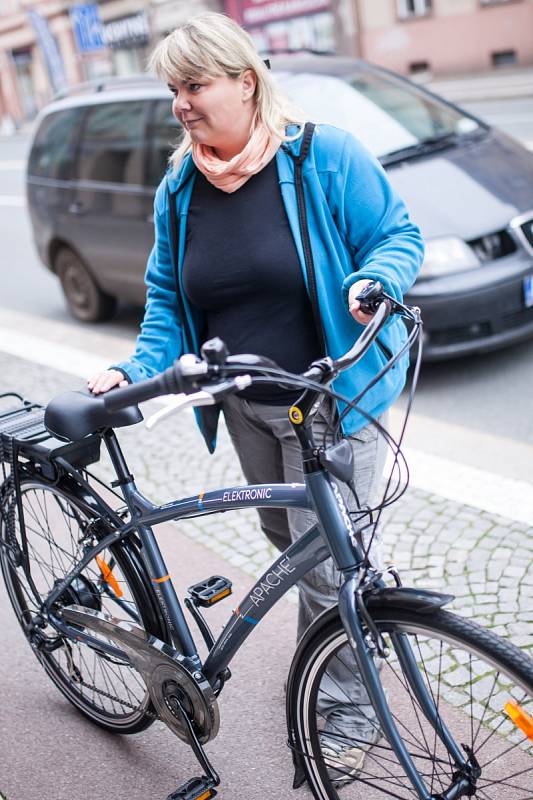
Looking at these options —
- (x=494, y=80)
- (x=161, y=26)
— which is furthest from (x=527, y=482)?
(x=161, y=26)

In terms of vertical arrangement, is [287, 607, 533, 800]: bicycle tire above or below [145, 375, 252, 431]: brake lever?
below

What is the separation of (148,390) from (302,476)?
0.88 meters

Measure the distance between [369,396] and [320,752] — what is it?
93 centimetres

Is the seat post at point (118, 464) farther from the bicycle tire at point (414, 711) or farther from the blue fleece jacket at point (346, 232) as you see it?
the bicycle tire at point (414, 711)

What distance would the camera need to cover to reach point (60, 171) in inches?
296

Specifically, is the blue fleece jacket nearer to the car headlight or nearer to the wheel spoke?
the wheel spoke

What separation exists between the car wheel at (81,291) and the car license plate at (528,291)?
11.8 feet

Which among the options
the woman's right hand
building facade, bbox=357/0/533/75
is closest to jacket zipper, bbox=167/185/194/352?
the woman's right hand

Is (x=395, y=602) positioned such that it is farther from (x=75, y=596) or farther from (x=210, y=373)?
(x=75, y=596)

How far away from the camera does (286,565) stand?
2.31 metres

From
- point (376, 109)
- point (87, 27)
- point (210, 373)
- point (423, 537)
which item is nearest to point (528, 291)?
point (376, 109)

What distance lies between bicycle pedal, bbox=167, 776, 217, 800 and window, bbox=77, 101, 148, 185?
4899 mm

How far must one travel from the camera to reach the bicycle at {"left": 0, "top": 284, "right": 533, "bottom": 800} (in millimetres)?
2002

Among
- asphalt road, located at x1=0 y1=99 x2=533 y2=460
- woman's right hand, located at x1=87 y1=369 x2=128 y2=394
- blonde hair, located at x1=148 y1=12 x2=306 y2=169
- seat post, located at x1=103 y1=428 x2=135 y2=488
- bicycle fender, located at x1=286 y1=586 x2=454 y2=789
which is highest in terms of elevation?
blonde hair, located at x1=148 y1=12 x2=306 y2=169
